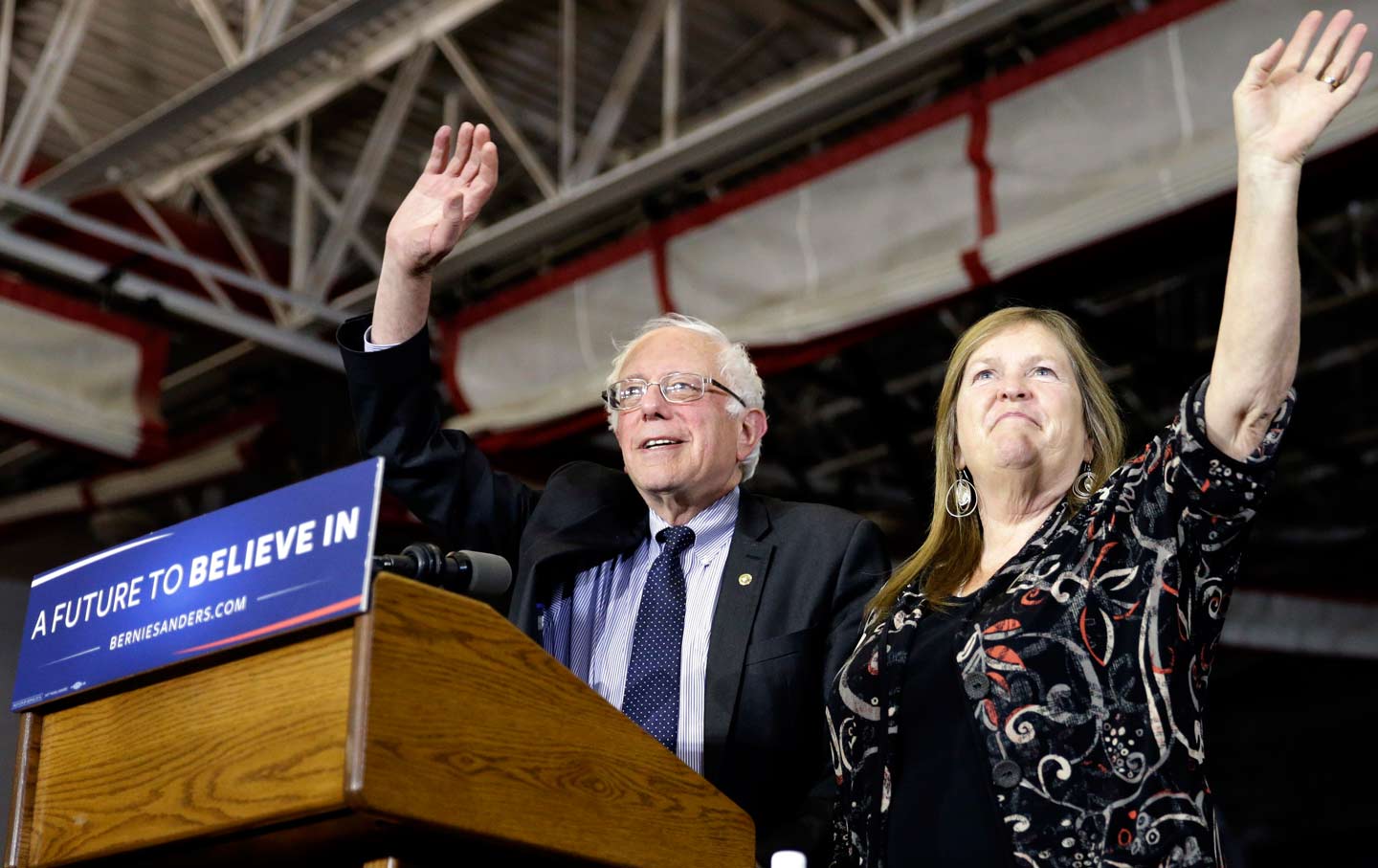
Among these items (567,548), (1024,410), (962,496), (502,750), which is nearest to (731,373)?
(567,548)

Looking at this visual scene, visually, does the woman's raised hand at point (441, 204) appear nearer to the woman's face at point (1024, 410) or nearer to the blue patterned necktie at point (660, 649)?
the blue patterned necktie at point (660, 649)

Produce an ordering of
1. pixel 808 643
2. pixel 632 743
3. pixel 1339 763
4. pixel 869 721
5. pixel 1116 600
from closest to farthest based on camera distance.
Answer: pixel 632 743 → pixel 1116 600 → pixel 869 721 → pixel 808 643 → pixel 1339 763

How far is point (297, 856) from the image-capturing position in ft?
4.41

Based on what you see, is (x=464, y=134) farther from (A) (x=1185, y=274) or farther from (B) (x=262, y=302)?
(A) (x=1185, y=274)

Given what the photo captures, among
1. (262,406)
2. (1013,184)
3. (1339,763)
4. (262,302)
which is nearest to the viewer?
(1013,184)

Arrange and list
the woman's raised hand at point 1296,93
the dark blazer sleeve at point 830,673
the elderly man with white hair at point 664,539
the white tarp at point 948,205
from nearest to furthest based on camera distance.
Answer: the woman's raised hand at point 1296,93 < the dark blazer sleeve at point 830,673 < the elderly man with white hair at point 664,539 < the white tarp at point 948,205

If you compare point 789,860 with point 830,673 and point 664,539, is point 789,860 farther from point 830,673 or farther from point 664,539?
point 664,539

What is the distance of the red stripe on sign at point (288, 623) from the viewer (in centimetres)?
124

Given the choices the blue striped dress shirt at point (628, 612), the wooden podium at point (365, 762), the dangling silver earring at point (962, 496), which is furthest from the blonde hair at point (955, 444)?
the wooden podium at point (365, 762)

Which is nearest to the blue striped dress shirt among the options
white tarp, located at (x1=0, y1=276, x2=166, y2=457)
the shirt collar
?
the shirt collar

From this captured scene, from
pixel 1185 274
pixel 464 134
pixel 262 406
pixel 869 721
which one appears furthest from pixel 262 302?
pixel 869 721

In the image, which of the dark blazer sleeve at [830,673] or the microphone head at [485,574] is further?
the dark blazer sleeve at [830,673]

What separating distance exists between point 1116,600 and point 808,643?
519mm

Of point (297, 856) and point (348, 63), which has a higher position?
point (348, 63)
